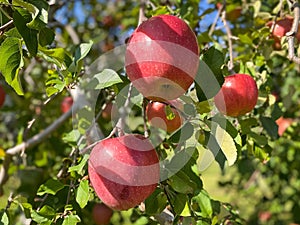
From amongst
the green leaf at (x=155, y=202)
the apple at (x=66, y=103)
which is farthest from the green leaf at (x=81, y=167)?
the apple at (x=66, y=103)

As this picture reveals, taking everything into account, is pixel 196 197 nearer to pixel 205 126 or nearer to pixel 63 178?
pixel 205 126

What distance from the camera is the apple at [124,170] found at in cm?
95

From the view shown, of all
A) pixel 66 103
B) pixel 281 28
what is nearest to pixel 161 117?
pixel 281 28

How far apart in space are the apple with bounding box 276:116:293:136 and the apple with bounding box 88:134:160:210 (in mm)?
1235

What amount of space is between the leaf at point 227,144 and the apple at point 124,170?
0.14 metres

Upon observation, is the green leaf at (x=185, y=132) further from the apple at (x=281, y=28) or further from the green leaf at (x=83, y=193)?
the apple at (x=281, y=28)

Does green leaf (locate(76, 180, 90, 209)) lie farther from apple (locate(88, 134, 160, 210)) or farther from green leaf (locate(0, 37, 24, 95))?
green leaf (locate(0, 37, 24, 95))

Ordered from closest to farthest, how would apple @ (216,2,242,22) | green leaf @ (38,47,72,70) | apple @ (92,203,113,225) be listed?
green leaf @ (38,47,72,70), apple @ (92,203,113,225), apple @ (216,2,242,22)

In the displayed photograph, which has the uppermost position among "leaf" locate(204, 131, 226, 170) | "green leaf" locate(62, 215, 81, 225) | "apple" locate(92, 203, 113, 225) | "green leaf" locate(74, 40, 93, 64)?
"green leaf" locate(74, 40, 93, 64)

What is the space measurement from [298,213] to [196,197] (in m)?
1.56

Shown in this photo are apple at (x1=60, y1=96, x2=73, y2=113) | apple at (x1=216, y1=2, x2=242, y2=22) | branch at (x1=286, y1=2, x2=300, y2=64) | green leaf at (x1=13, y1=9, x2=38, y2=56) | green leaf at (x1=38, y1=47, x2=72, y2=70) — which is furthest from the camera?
apple at (x1=60, y1=96, x2=73, y2=113)

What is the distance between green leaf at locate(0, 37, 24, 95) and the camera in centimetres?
93

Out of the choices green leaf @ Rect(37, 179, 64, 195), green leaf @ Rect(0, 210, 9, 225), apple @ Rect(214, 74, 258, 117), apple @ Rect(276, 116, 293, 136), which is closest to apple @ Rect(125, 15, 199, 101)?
apple @ Rect(214, 74, 258, 117)

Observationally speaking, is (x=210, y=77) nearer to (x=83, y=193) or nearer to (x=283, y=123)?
(x=83, y=193)
